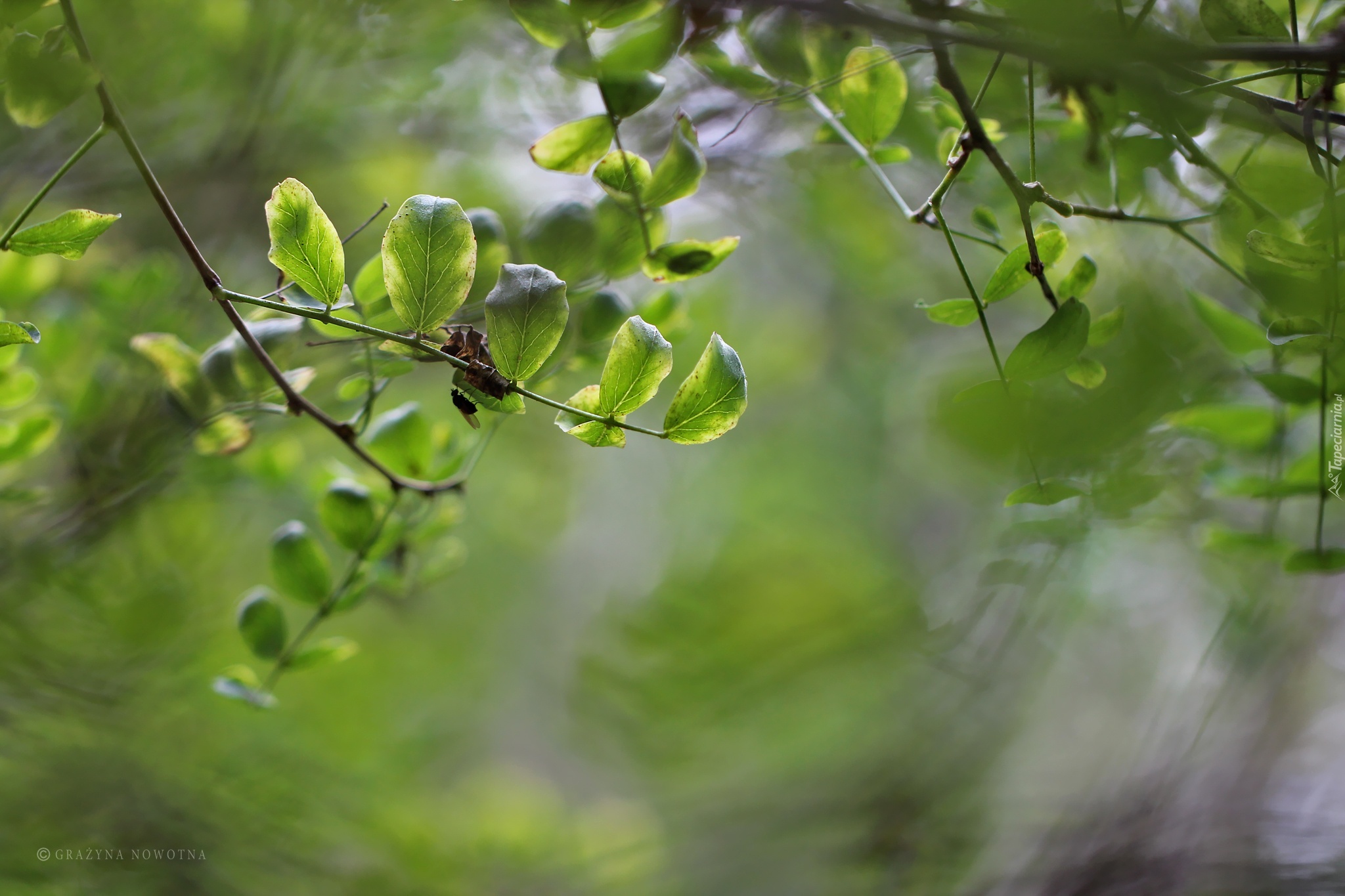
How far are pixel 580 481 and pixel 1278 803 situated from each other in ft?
2.63

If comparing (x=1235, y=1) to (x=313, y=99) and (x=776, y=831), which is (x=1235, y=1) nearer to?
(x=313, y=99)

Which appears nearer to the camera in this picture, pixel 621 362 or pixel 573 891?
pixel 621 362

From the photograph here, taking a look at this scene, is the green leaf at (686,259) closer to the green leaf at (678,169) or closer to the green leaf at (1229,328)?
the green leaf at (678,169)

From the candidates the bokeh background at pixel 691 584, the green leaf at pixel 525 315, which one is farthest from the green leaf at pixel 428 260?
the bokeh background at pixel 691 584

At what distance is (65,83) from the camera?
17 cm

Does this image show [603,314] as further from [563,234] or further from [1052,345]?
[1052,345]

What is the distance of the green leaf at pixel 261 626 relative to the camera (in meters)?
0.26

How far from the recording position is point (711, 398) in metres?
0.17

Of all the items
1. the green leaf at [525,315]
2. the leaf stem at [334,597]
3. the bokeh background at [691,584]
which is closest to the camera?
the green leaf at [525,315]

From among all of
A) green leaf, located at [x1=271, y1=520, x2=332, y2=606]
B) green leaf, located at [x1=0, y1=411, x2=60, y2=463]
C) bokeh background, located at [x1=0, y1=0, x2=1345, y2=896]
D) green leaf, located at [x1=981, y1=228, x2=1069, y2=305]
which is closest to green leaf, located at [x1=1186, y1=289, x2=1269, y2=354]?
bokeh background, located at [x1=0, y1=0, x2=1345, y2=896]

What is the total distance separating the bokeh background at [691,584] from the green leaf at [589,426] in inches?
3.0

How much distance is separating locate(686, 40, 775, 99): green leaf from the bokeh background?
4.1 inches

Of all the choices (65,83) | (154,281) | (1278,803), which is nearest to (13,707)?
(154,281)

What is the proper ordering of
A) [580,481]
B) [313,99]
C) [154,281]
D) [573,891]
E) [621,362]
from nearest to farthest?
1. [621,362]
2. [154,281]
3. [313,99]
4. [573,891]
5. [580,481]
